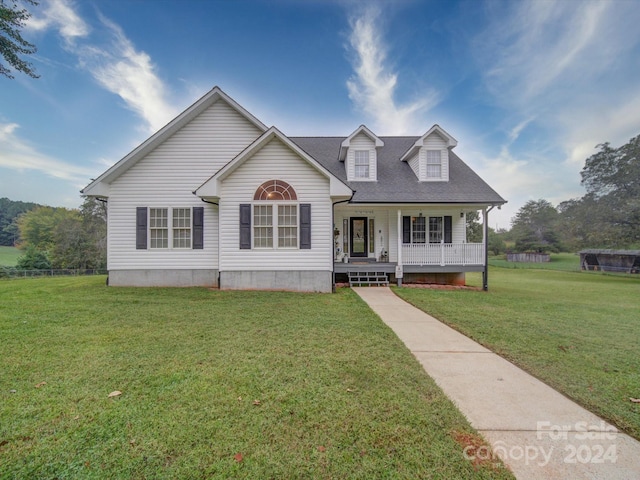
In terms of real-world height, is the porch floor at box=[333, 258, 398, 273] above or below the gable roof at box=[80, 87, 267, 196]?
below

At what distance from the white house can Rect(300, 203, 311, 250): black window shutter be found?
4 centimetres

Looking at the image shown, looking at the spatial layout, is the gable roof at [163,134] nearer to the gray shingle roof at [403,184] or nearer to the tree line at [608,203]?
the gray shingle roof at [403,184]

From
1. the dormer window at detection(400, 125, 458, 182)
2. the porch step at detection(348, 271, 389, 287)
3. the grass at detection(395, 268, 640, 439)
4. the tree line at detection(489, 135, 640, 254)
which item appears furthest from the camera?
the tree line at detection(489, 135, 640, 254)

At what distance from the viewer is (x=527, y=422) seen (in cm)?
253

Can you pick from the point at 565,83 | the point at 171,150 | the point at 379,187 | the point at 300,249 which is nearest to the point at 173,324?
the point at 300,249

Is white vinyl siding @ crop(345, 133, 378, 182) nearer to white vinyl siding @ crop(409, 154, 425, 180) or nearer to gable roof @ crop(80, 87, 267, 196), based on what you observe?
white vinyl siding @ crop(409, 154, 425, 180)

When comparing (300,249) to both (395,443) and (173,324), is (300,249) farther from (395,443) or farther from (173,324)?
(395,443)

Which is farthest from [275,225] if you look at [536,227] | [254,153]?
[536,227]

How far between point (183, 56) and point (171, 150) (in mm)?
7748

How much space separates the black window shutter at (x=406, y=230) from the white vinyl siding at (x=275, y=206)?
4848 mm

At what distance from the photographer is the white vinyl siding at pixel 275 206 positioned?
31.5ft

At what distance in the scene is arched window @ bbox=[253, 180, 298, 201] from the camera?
31.6 ft

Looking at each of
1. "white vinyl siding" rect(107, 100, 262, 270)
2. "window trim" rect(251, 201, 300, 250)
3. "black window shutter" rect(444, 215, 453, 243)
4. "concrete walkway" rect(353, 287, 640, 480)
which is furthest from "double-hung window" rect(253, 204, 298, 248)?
"black window shutter" rect(444, 215, 453, 243)

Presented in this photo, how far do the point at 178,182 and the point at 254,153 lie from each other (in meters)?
3.58
